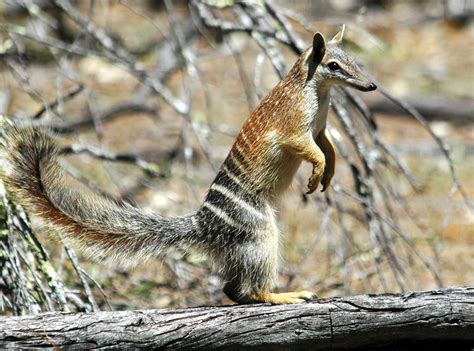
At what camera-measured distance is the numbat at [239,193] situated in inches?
140

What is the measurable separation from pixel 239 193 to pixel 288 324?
2.05 feet

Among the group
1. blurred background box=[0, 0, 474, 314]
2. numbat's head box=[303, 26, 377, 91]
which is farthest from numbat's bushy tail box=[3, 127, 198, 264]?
numbat's head box=[303, 26, 377, 91]

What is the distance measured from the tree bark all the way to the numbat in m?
0.36

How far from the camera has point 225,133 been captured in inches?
208

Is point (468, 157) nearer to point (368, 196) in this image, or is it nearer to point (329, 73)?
point (368, 196)

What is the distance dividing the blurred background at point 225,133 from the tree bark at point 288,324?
0.52 meters

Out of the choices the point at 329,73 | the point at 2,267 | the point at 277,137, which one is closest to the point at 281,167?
the point at 277,137

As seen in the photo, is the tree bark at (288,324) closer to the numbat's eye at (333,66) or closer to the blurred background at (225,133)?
the blurred background at (225,133)

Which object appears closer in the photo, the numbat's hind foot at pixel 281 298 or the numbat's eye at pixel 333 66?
the numbat's eye at pixel 333 66

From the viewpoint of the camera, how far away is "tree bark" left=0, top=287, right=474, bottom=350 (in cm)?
327

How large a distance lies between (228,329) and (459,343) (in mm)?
922

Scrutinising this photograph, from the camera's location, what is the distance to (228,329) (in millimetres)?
3316

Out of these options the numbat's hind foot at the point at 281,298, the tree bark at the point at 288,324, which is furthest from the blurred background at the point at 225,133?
the tree bark at the point at 288,324

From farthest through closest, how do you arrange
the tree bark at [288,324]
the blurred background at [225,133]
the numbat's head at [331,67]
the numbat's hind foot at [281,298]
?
the blurred background at [225,133] < the numbat's hind foot at [281,298] < the numbat's head at [331,67] < the tree bark at [288,324]
